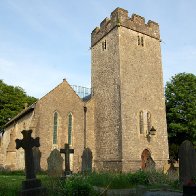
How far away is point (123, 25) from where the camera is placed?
2514cm

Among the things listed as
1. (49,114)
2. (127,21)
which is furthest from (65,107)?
(127,21)

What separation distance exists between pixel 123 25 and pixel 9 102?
24.5m

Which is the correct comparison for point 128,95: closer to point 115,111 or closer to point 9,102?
point 115,111

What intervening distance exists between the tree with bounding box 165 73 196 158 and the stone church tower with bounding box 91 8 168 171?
575 centimetres

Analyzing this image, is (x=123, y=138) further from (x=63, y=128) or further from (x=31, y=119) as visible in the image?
(x=31, y=119)

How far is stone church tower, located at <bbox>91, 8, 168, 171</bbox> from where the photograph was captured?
2288 cm

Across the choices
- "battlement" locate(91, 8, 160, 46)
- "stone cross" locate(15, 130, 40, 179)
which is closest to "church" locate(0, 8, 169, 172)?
"battlement" locate(91, 8, 160, 46)

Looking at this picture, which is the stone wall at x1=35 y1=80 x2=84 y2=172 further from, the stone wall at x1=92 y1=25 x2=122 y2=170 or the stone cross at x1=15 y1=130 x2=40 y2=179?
the stone cross at x1=15 y1=130 x2=40 y2=179

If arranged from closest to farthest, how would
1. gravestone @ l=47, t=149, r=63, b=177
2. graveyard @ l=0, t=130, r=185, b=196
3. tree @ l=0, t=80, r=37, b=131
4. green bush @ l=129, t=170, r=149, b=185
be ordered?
graveyard @ l=0, t=130, r=185, b=196 → green bush @ l=129, t=170, r=149, b=185 → gravestone @ l=47, t=149, r=63, b=177 → tree @ l=0, t=80, r=37, b=131

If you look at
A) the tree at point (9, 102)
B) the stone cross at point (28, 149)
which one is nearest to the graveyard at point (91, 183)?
the stone cross at point (28, 149)

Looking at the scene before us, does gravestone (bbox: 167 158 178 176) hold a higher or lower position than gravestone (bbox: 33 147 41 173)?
lower

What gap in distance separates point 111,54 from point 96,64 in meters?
2.51

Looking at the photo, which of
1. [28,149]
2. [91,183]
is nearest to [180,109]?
[91,183]

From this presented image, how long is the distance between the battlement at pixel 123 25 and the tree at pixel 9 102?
63.6 ft
